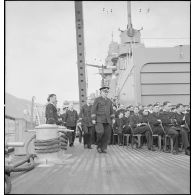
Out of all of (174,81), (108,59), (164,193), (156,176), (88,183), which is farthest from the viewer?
(108,59)

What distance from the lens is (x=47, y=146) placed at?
5176 millimetres

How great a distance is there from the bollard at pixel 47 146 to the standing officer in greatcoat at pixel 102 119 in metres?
2.08

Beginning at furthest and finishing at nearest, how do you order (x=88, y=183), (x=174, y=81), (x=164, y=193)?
1. (x=174, y=81)
2. (x=88, y=183)
3. (x=164, y=193)

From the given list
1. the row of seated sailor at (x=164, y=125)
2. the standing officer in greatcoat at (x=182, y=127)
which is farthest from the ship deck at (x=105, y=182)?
the row of seated sailor at (x=164, y=125)

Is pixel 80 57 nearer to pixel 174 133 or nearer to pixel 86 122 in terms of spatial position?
pixel 86 122

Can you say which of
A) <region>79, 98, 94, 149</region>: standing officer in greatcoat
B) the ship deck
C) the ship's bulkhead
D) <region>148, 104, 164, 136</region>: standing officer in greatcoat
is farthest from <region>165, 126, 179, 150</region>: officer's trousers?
the ship's bulkhead

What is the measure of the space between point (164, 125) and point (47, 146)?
149 inches

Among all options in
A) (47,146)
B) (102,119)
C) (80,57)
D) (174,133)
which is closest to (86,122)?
(80,57)

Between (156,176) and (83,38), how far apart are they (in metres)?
7.28

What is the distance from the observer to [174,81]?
14062mm

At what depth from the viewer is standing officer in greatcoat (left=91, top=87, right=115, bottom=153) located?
7.36 m

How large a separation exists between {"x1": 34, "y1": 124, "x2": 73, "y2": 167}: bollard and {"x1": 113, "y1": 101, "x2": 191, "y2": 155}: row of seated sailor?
3044 mm

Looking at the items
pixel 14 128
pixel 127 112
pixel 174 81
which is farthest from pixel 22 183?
pixel 174 81
